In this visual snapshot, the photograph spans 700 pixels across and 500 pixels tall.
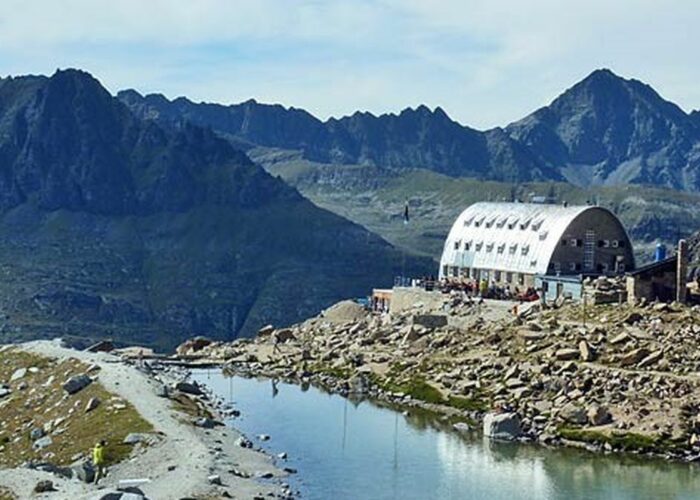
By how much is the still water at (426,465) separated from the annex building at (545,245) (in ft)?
166

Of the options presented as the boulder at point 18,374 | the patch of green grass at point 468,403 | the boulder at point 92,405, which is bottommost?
the patch of green grass at point 468,403

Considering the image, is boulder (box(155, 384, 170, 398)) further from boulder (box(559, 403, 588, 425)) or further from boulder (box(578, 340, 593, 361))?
boulder (box(578, 340, 593, 361))

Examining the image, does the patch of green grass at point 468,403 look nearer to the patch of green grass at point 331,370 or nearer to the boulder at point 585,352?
the boulder at point 585,352

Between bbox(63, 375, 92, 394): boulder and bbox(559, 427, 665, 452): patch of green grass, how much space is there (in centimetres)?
3715

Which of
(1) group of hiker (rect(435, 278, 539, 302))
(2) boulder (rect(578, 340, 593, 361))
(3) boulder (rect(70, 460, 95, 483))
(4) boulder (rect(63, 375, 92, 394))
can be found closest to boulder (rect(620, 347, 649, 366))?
(2) boulder (rect(578, 340, 593, 361))

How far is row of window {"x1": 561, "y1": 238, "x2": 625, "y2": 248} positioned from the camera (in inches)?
6196

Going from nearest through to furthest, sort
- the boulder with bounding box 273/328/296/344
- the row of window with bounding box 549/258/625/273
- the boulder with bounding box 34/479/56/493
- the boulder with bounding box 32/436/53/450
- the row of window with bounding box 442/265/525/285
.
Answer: the boulder with bounding box 34/479/56/493
the boulder with bounding box 32/436/53/450
the row of window with bounding box 549/258/625/273
the boulder with bounding box 273/328/296/344
the row of window with bounding box 442/265/525/285

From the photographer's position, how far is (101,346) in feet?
519

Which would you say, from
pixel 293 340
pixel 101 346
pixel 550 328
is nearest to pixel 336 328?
pixel 293 340

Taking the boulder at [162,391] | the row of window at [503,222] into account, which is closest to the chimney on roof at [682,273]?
the row of window at [503,222]

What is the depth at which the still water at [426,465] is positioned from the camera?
81.7 m

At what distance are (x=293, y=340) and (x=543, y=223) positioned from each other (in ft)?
112

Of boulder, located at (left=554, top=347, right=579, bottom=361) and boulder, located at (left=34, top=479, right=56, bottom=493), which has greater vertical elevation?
boulder, located at (left=554, top=347, right=579, bottom=361)

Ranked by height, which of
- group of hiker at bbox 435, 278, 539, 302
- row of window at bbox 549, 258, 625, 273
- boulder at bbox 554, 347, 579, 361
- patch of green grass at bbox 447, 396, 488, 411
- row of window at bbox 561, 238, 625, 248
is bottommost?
patch of green grass at bbox 447, 396, 488, 411
